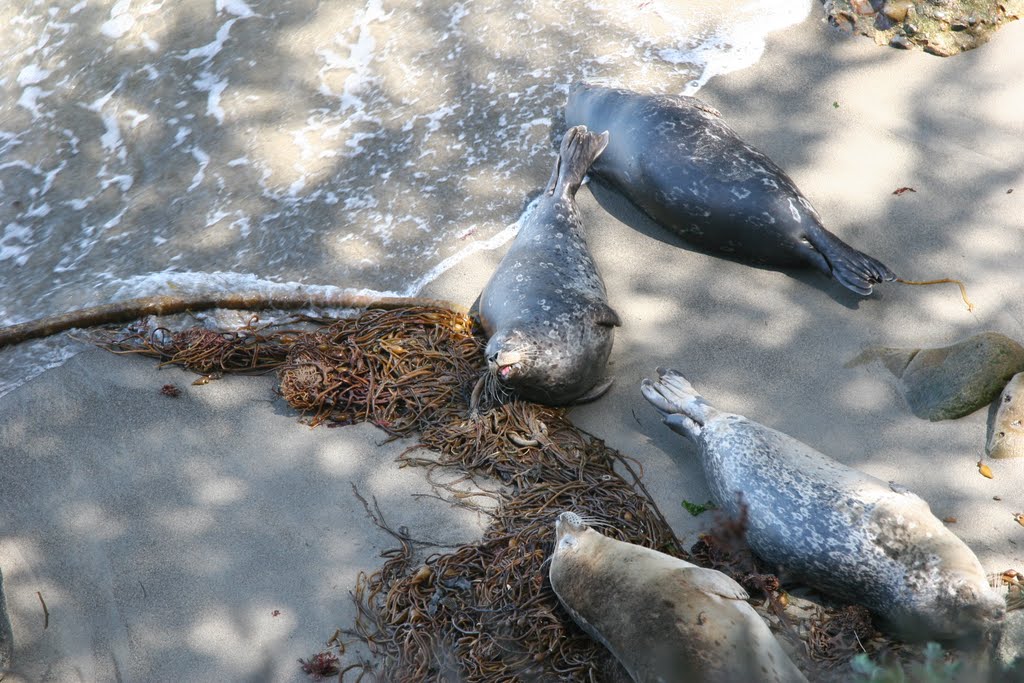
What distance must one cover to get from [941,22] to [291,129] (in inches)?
153

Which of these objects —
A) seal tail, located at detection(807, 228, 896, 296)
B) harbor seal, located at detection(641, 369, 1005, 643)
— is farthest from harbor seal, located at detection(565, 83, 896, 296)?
harbor seal, located at detection(641, 369, 1005, 643)

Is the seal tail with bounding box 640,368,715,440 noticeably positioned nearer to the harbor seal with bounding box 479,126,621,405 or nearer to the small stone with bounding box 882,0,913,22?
the harbor seal with bounding box 479,126,621,405

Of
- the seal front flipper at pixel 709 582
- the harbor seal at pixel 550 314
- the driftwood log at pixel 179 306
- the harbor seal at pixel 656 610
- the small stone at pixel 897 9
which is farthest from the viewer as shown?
the small stone at pixel 897 9

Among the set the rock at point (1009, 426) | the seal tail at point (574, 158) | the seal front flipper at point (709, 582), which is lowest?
the rock at point (1009, 426)

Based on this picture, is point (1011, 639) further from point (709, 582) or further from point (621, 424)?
point (621, 424)

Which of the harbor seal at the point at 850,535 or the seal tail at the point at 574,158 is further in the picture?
the seal tail at the point at 574,158

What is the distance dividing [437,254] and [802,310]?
184cm

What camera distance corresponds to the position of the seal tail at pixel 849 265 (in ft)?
12.8

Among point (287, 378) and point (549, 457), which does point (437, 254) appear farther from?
point (549, 457)

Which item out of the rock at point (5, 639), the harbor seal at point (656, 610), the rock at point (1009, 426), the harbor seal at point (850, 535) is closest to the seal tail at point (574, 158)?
the harbor seal at point (850, 535)

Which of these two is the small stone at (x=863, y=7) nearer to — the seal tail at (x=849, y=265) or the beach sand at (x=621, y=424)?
the beach sand at (x=621, y=424)

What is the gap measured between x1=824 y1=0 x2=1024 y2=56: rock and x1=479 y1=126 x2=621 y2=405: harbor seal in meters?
2.23

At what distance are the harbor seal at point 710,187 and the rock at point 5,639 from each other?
328cm

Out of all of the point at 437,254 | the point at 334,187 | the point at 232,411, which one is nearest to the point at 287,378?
the point at 232,411
